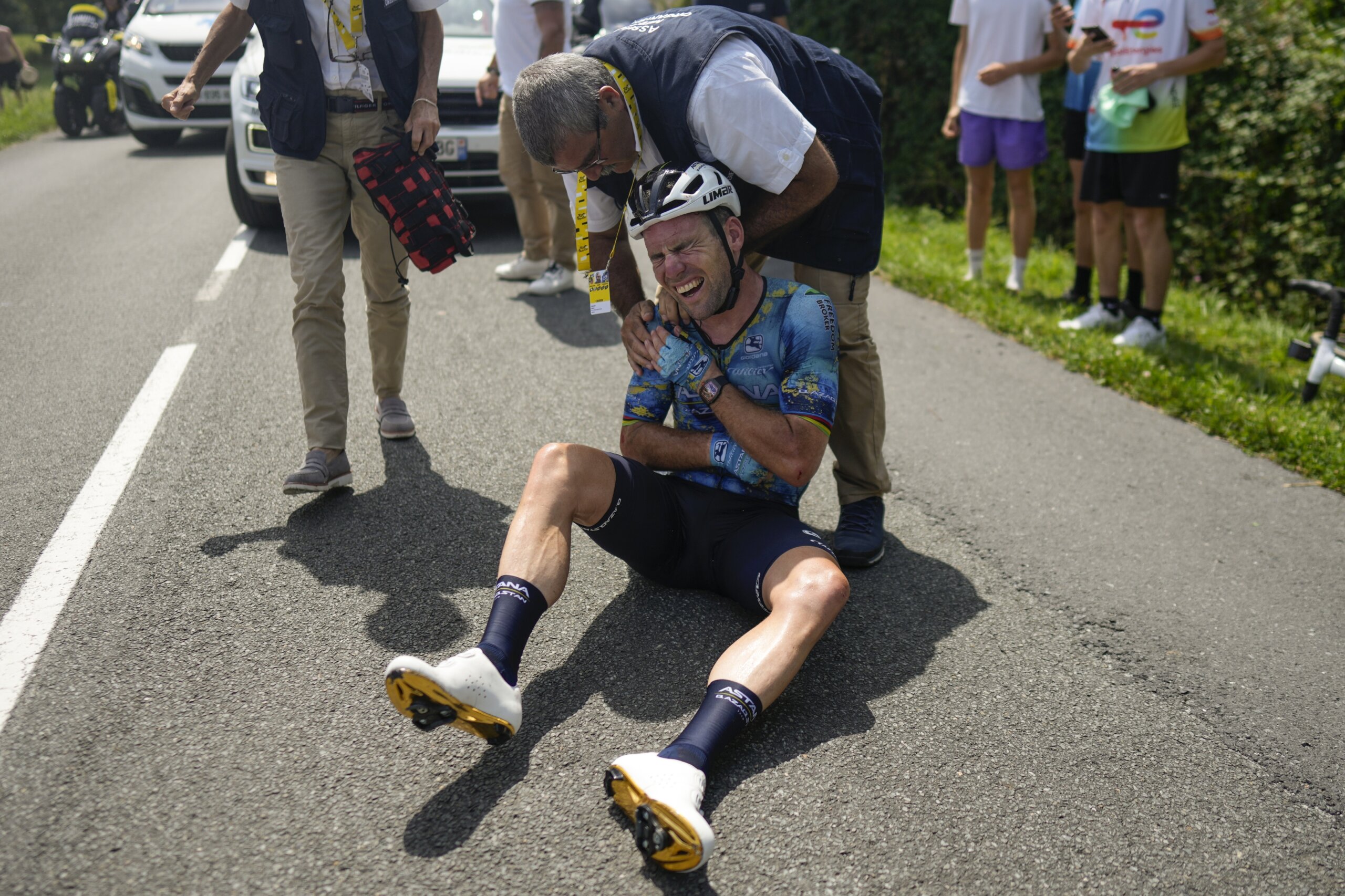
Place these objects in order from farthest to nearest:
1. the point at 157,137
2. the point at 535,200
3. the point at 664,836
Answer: the point at 157,137 → the point at 535,200 → the point at 664,836

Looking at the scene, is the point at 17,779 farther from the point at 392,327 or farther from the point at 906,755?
the point at 392,327

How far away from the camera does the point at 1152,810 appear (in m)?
2.60

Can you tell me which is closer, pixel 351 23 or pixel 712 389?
pixel 712 389

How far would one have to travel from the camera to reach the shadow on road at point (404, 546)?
3.31 metres

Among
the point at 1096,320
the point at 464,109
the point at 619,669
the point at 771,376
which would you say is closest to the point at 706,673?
the point at 619,669

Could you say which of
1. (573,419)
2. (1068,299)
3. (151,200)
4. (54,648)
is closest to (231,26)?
(573,419)

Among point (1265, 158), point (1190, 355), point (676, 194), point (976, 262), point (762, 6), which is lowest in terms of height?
point (1190, 355)

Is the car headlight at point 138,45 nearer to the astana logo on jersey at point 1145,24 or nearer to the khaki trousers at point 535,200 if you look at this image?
the khaki trousers at point 535,200

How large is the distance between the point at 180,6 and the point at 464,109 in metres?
7.31

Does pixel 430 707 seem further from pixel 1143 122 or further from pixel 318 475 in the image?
pixel 1143 122

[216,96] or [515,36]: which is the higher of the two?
[515,36]

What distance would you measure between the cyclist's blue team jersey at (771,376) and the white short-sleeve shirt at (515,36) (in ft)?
12.9

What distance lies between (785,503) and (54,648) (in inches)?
84.0

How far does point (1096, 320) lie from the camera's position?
670 cm
